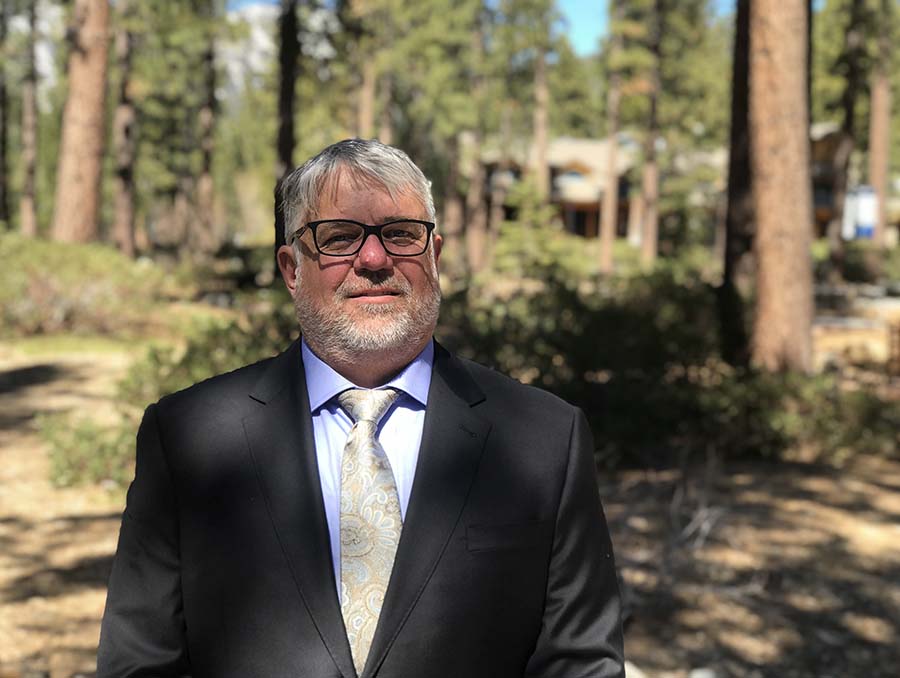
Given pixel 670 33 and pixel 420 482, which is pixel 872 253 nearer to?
pixel 670 33

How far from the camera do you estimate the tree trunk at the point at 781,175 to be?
28.9 ft

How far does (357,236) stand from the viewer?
6.40 feet

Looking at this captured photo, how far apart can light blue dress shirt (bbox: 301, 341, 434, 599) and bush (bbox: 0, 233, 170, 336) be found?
1228cm

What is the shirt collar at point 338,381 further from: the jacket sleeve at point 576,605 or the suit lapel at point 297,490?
the jacket sleeve at point 576,605

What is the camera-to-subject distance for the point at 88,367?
11.8m

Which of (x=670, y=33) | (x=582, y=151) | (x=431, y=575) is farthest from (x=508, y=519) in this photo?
(x=582, y=151)

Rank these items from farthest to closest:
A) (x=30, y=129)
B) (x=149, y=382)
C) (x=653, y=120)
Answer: (x=30, y=129) → (x=653, y=120) → (x=149, y=382)

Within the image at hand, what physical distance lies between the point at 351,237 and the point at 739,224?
854cm

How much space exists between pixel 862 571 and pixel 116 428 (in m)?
5.49

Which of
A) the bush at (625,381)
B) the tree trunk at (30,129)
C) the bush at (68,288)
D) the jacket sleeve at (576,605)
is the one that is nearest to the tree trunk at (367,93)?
the tree trunk at (30,129)

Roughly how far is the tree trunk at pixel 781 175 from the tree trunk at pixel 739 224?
0.37 meters

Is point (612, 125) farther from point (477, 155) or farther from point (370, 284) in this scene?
point (370, 284)

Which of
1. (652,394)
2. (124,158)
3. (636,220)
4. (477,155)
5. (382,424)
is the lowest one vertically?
(652,394)

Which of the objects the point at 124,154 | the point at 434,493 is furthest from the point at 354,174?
the point at 124,154
